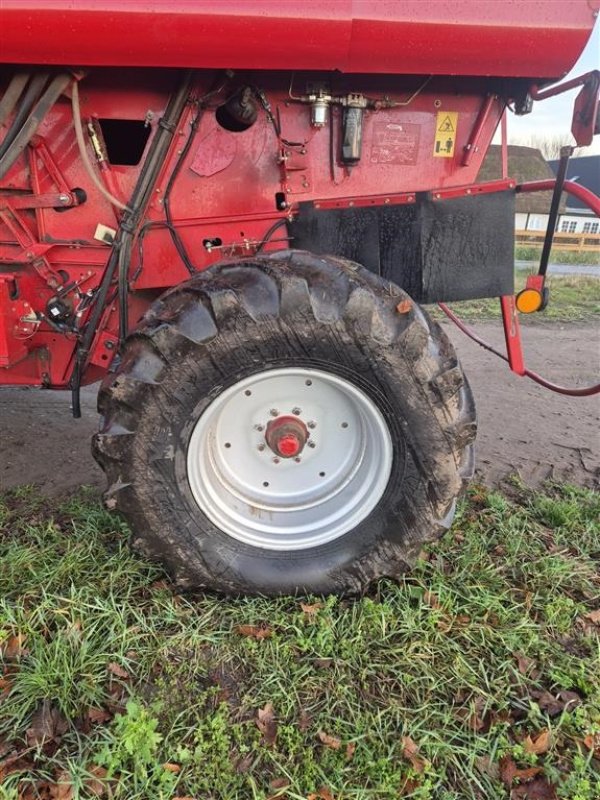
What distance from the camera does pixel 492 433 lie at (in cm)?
403

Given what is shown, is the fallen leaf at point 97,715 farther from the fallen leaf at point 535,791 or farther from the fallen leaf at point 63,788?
the fallen leaf at point 535,791

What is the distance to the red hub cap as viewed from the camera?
2.26 metres

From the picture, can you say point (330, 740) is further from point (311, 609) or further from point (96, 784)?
point (96, 784)

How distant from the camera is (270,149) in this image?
2352 millimetres

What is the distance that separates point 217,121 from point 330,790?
8.05 feet

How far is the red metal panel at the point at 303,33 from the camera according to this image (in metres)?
1.77

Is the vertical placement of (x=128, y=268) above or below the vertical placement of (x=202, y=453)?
above

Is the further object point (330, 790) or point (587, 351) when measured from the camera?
point (587, 351)

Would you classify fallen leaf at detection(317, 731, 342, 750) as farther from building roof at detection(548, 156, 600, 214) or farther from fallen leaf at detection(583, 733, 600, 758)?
building roof at detection(548, 156, 600, 214)

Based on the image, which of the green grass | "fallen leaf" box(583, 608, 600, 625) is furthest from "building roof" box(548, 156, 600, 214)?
"fallen leaf" box(583, 608, 600, 625)

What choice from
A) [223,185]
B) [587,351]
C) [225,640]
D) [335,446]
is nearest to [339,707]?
[225,640]

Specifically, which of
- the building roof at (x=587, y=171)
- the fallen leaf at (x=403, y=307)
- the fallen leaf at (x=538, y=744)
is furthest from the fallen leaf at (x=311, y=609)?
the building roof at (x=587, y=171)

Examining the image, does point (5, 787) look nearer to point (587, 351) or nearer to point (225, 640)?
point (225, 640)

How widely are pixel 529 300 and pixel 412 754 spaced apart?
78.3 inches
